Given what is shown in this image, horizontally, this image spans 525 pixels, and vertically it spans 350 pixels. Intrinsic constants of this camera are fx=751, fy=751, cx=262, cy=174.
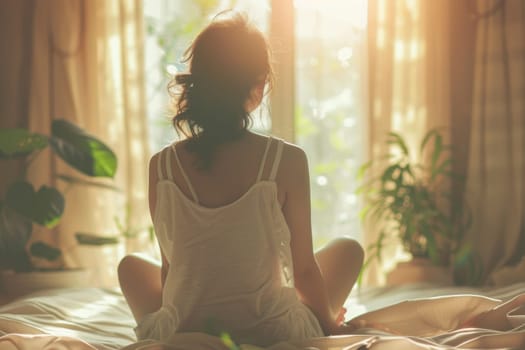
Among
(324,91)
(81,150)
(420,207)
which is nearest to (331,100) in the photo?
(324,91)

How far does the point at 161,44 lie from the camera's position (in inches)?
160

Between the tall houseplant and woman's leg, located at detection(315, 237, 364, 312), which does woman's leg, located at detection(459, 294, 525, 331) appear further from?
the tall houseplant

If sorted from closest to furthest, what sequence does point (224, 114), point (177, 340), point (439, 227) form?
point (177, 340)
point (224, 114)
point (439, 227)

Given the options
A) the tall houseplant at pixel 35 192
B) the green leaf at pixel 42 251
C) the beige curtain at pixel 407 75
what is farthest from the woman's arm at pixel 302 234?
the beige curtain at pixel 407 75

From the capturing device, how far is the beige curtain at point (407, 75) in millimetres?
3799

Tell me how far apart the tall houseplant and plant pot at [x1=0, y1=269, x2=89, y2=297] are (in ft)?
0.23

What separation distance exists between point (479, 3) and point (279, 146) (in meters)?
2.46

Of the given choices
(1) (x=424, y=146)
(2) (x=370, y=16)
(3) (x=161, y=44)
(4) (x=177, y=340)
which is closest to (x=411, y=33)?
(2) (x=370, y=16)

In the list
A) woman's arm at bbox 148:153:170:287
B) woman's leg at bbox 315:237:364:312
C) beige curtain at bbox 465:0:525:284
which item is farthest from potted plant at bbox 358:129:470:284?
woman's arm at bbox 148:153:170:287

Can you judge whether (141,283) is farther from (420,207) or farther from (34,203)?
(420,207)

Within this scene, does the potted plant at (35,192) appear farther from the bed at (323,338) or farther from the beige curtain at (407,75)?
the beige curtain at (407,75)

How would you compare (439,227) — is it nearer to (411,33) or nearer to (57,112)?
(411,33)

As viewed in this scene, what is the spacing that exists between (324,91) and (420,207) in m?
0.90

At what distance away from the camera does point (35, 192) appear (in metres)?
3.25
